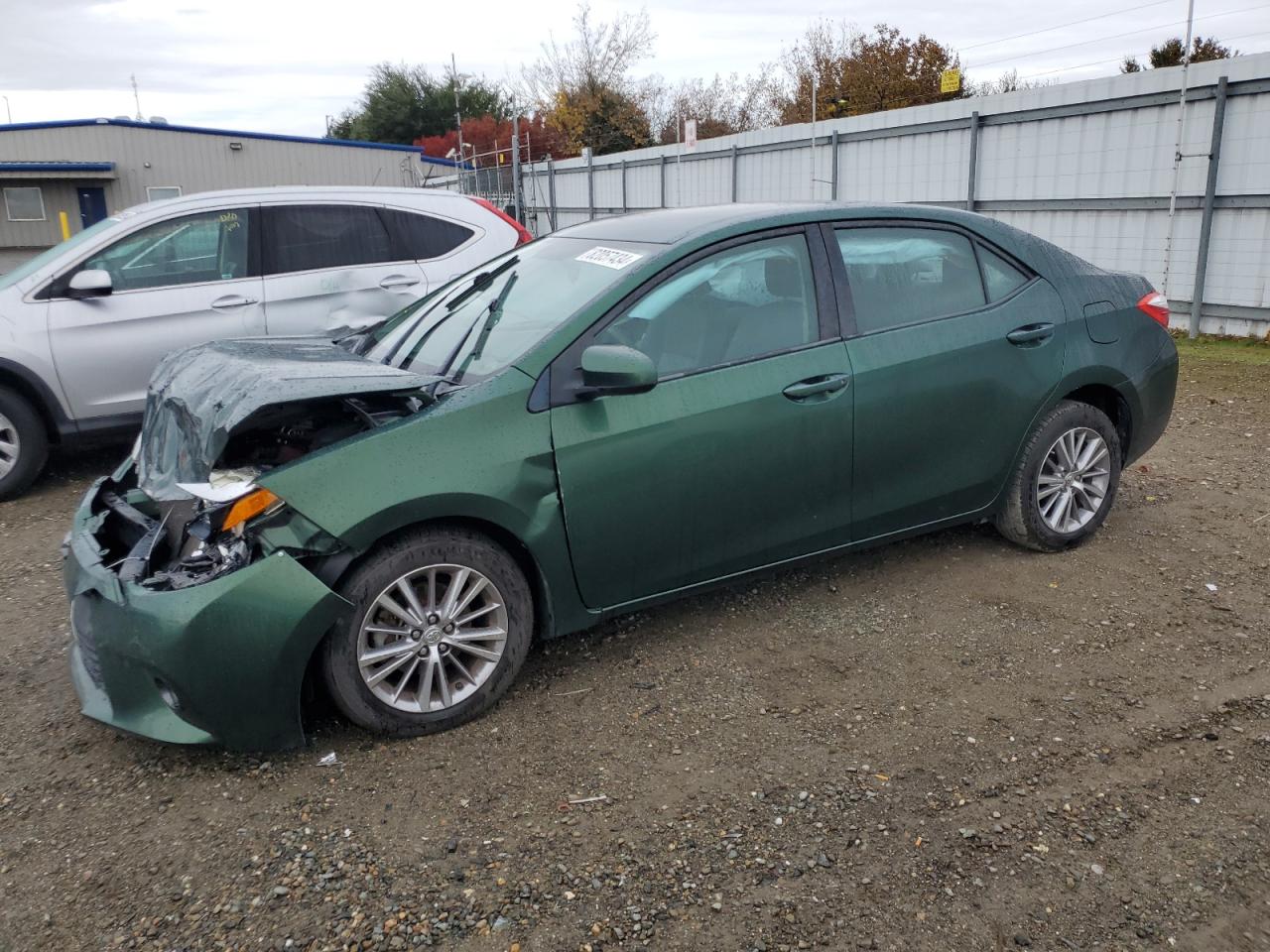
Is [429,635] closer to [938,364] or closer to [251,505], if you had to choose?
[251,505]

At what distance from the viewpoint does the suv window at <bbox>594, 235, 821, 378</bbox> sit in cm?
362

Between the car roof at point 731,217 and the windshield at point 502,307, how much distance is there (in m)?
0.10

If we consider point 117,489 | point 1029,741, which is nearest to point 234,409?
point 117,489

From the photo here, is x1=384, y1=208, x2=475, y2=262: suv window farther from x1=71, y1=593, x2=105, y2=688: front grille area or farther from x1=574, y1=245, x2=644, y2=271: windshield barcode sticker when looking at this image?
x1=71, y1=593, x2=105, y2=688: front grille area

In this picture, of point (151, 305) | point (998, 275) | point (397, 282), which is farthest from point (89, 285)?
point (998, 275)

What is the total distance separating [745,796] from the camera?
9.79ft

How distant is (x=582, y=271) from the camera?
388 centimetres

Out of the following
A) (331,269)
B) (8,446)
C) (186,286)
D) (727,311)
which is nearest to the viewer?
(727,311)

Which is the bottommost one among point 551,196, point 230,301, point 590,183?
point 230,301

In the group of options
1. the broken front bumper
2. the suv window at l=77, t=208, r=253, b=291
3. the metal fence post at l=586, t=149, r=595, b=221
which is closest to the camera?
the broken front bumper

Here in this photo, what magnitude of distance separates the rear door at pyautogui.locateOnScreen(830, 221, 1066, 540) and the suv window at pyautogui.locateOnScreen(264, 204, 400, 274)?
394 cm

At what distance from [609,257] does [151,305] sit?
3.77 m

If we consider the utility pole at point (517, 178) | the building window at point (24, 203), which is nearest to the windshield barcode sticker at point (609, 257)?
the utility pole at point (517, 178)

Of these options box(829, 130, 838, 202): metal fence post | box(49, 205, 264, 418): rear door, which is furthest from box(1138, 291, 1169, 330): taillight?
box(829, 130, 838, 202): metal fence post
